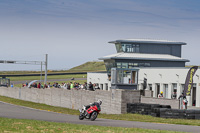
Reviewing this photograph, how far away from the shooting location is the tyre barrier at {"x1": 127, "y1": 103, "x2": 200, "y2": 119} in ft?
86.9

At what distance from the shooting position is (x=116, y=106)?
34156mm

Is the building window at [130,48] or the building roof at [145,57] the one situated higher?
the building window at [130,48]

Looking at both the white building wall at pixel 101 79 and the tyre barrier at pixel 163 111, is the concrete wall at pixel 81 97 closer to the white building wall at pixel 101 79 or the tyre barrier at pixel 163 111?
the tyre barrier at pixel 163 111

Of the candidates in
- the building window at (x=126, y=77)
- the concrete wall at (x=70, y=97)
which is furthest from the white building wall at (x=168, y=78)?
the concrete wall at (x=70, y=97)

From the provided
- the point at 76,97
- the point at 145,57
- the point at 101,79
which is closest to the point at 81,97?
the point at 76,97

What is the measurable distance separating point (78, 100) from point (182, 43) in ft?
154

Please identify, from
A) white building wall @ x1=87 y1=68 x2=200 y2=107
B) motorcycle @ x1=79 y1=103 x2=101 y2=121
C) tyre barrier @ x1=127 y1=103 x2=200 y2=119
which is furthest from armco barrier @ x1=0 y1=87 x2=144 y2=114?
white building wall @ x1=87 y1=68 x2=200 y2=107

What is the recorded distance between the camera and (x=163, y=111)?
27.9 meters

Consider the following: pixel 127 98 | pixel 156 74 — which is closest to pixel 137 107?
pixel 127 98

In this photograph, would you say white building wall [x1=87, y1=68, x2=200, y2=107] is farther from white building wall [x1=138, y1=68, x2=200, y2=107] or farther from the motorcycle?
the motorcycle

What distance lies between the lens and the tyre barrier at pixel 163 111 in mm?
26500

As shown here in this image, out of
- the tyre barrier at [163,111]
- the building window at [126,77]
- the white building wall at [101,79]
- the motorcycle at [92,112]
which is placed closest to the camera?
the motorcycle at [92,112]

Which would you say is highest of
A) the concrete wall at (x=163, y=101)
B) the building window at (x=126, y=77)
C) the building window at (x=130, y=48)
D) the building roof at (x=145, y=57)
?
the building window at (x=130, y=48)

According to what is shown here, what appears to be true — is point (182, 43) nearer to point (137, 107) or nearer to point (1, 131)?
point (137, 107)
